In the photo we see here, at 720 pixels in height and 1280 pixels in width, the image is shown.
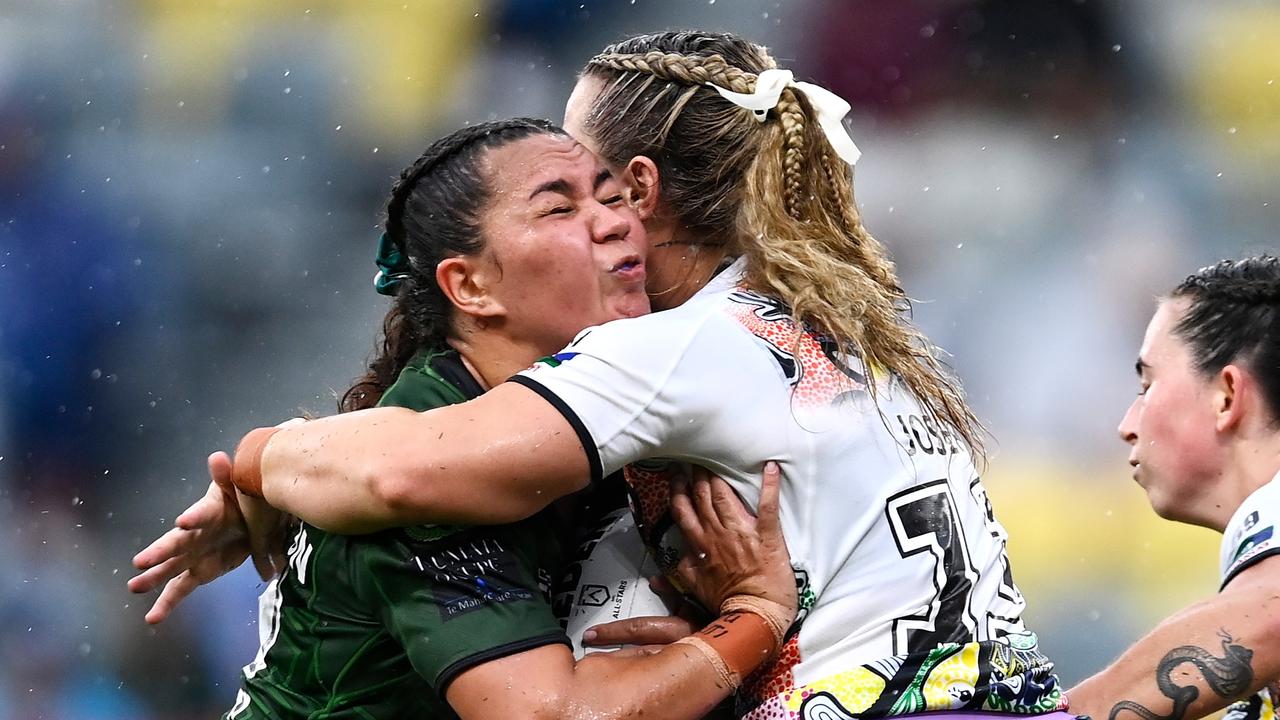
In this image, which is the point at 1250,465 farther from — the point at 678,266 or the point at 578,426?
the point at 578,426

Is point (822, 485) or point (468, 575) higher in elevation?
point (822, 485)

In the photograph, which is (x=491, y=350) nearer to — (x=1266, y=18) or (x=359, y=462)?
(x=359, y=462)

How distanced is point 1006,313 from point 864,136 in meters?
1.22

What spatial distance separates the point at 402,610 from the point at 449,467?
29 centimetres

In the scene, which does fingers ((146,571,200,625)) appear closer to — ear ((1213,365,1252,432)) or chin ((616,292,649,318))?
chin ((616,292,649,318))

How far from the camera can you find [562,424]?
232cm

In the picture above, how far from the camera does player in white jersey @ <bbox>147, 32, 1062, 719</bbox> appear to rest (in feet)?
7.63

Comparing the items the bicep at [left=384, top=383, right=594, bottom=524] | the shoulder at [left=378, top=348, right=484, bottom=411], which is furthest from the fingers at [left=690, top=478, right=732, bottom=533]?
the shoulder at [left=378, top=348, right=484, bottom=411]

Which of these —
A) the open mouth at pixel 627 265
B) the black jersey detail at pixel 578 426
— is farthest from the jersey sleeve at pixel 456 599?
the open mouth at pixel 627 265

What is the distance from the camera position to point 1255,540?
10.9ft

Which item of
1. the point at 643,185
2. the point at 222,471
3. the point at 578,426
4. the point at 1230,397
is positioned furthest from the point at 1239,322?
the point at 222,471

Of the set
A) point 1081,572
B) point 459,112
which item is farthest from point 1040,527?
point 459,112

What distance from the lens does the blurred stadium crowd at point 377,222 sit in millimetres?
6645

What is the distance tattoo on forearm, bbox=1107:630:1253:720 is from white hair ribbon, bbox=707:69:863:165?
4.47 feet
